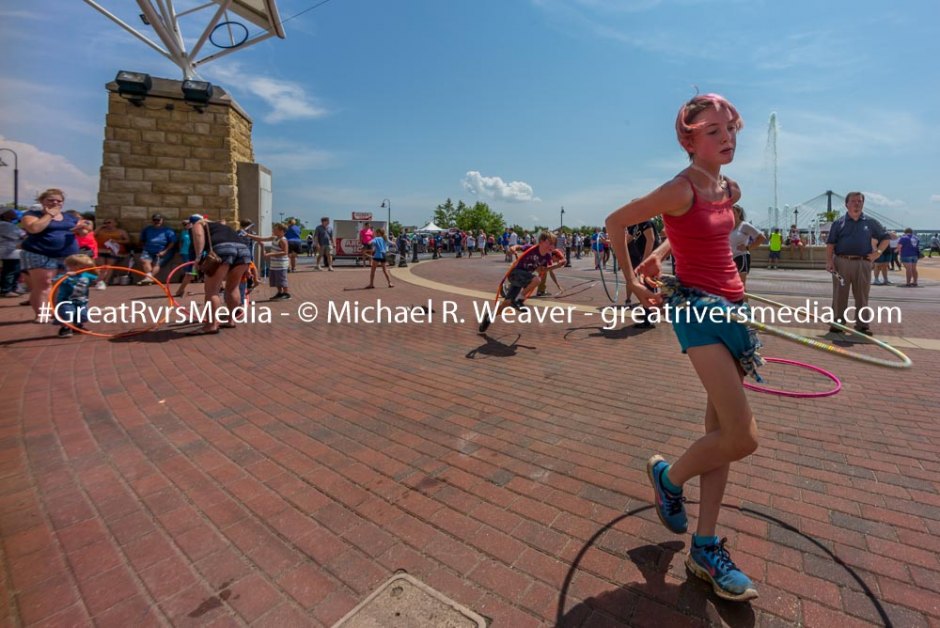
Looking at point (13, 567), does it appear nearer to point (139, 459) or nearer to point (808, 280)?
point (139, 459)

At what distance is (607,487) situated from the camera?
2.90 metres

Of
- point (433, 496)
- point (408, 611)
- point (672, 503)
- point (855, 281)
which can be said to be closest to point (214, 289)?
point (433, 496)

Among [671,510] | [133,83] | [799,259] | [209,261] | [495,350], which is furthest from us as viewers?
[799,259]

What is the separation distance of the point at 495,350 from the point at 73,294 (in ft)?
20.9

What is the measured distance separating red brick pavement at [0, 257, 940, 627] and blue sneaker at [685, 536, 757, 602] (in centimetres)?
8

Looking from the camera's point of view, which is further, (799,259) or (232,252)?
(799,259)

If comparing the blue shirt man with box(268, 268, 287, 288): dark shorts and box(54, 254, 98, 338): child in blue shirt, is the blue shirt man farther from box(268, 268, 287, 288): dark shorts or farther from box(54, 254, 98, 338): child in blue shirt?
box(54, 254, 98, 338): child in blue shirt

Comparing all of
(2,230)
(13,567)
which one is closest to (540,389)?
(13,567)

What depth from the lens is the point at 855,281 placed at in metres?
7.61

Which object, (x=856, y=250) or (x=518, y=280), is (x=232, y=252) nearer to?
(x=518, y=280)

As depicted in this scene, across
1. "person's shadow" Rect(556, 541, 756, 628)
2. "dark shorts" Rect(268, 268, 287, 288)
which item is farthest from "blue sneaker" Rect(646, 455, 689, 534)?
"dark shorts" Rect(268, 268, 287, 288)

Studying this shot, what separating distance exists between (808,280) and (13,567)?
21724 millimetres

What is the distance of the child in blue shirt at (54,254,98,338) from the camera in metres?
6.77

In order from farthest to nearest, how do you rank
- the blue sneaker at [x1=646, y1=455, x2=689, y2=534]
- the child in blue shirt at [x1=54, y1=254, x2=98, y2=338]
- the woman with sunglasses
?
the child in blue shirt at [x1=54, y1=254, x2=98, y2=338], the woman with sunglasses, the blue sneaker at [x1=646, y1=455, x2=689, y2=534]
